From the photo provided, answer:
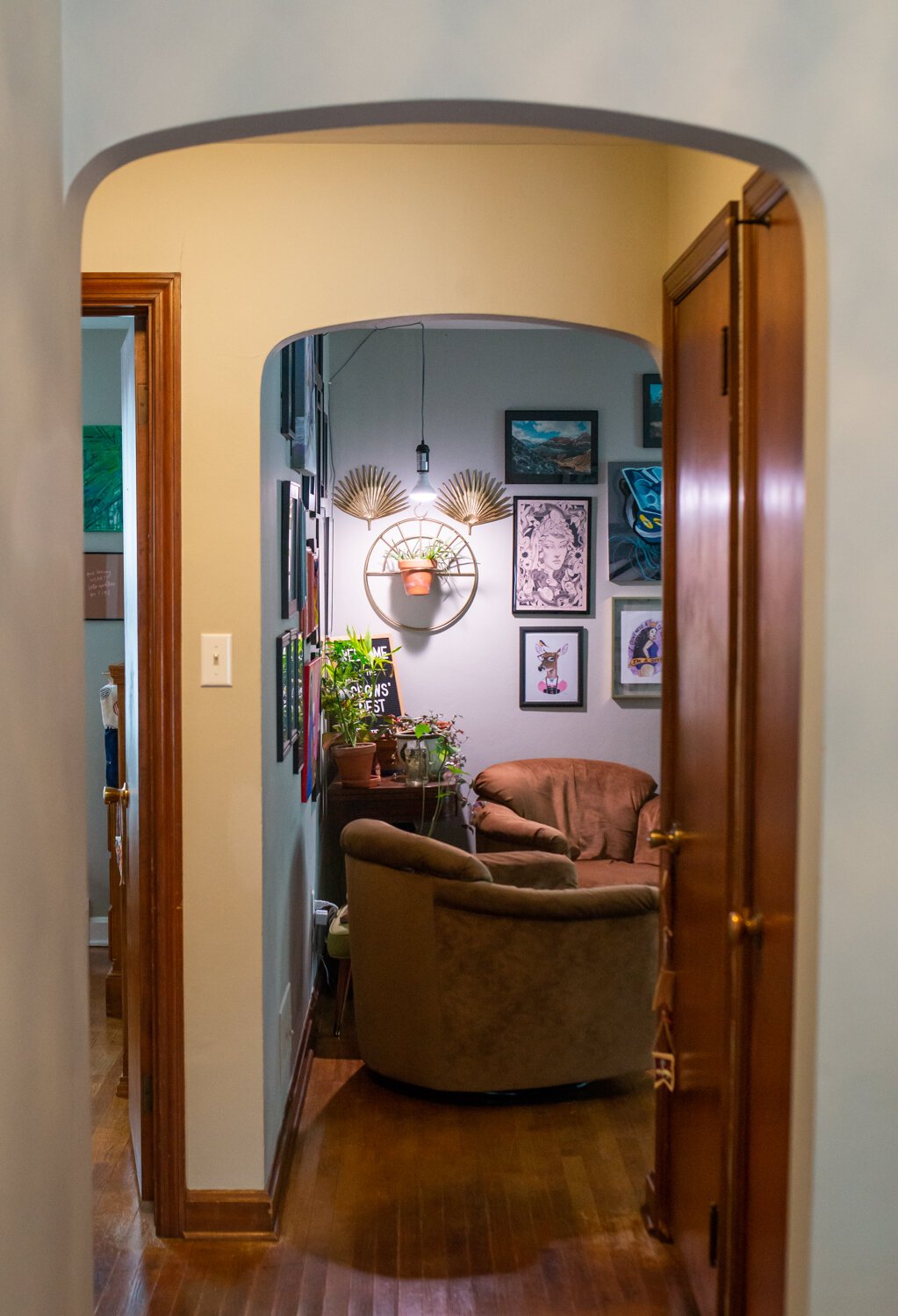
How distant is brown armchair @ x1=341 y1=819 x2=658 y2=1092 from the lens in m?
3.61

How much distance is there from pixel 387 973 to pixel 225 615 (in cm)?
145

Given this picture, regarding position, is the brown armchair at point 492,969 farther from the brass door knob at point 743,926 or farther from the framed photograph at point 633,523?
the framed photograph at point 633,523

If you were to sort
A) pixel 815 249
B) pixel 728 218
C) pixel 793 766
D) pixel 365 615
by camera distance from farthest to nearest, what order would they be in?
pixel 365 615 < pixel 728 218 < pixel 793 766 < pixel 815 249

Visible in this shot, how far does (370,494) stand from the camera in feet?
18.8

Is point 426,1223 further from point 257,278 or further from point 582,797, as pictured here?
point 582,797

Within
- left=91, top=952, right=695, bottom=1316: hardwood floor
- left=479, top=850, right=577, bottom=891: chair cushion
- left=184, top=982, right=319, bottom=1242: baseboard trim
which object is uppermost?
left=479, top=850, right=577, bottom=891: chair cushion

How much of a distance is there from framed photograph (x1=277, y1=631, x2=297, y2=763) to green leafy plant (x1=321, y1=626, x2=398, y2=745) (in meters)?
1.60

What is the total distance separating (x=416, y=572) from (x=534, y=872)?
1.98m

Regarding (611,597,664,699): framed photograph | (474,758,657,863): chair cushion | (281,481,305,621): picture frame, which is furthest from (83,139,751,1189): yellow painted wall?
(611,597,664,699): framed photograph

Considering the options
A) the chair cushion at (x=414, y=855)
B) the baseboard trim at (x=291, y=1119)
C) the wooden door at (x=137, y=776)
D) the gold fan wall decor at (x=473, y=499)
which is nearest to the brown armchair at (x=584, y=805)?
the gold fan wall decor at (x=473, y=499)

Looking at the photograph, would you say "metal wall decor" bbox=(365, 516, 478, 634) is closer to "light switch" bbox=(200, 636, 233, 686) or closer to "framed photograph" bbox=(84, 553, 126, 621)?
"framed photograph" bbox=(84, 553, 126, 621)

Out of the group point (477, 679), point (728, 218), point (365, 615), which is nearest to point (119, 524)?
point (365, 615)

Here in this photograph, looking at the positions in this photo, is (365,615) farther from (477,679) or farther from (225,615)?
(225,615)

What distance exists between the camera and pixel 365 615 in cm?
575
